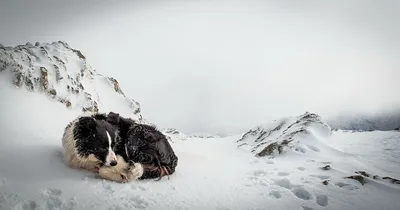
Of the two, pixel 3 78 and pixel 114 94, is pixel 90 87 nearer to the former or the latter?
pixel 114 94

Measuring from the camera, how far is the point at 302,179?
4844 mm

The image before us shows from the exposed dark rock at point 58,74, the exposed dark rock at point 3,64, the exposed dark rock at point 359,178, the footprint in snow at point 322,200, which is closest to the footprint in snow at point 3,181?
the exposed dark rock at point 3,64

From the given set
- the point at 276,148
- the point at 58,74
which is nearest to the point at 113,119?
the point at 58,74

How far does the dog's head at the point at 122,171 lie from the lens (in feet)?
13.2

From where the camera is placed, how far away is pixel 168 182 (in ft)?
14.6

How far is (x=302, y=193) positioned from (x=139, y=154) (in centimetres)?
302

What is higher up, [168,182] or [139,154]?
[139,154]

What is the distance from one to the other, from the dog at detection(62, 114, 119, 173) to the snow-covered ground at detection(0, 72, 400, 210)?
18cm

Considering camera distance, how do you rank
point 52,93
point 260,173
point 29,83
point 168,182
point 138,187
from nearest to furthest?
point 138,187 < point 168,182 < point 260,173 < point 29,83 < point 52,93

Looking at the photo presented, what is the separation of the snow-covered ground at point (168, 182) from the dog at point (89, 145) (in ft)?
0.60

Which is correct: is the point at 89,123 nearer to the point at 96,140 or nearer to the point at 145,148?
the point at 96,140

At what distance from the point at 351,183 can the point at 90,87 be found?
8865 millimetres

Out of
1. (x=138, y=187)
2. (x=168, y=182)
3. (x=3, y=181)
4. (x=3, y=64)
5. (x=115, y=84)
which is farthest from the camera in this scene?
(x=115, y=84)

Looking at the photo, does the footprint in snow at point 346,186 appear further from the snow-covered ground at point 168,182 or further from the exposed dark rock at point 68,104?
the exposed dark rock at point 68,104
